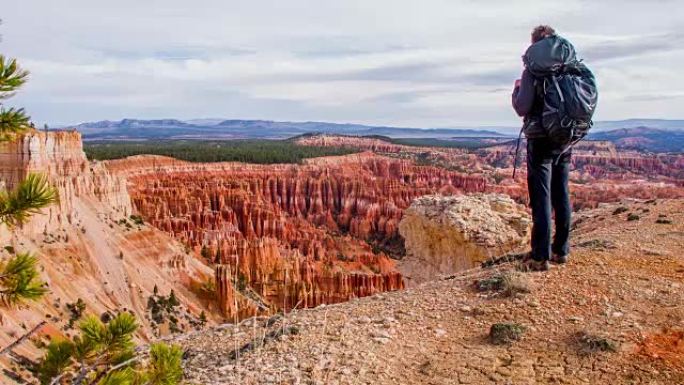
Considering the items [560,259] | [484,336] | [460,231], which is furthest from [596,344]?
[460,231]

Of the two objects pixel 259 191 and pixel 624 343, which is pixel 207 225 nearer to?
pixel 259 191

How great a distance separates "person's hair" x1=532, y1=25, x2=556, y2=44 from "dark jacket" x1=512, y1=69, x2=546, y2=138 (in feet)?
1.56

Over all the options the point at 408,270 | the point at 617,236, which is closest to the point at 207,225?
the point at 408,270

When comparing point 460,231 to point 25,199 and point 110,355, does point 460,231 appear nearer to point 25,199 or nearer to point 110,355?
point 110,355

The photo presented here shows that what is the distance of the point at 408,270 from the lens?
965 inches

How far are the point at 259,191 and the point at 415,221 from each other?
5201 cm

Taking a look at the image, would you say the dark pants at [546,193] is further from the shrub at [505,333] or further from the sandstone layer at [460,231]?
the sandstone layer at [460,231]

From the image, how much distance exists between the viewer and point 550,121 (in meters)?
6.12

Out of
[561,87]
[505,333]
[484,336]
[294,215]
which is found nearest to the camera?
[505,333]

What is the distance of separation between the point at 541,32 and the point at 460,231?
1376cm

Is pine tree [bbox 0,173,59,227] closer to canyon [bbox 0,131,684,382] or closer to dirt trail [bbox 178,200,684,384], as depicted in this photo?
dirt trail [bbox 178,200,684,384]

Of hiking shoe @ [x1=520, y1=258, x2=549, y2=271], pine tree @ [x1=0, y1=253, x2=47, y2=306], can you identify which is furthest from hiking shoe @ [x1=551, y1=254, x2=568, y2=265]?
pine tree @ [x1=0, y1=253, x2=47, y2=306]

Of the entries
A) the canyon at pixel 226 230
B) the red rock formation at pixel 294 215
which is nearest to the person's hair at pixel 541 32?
the canyon at pixel 226 230

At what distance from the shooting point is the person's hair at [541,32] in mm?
6410
